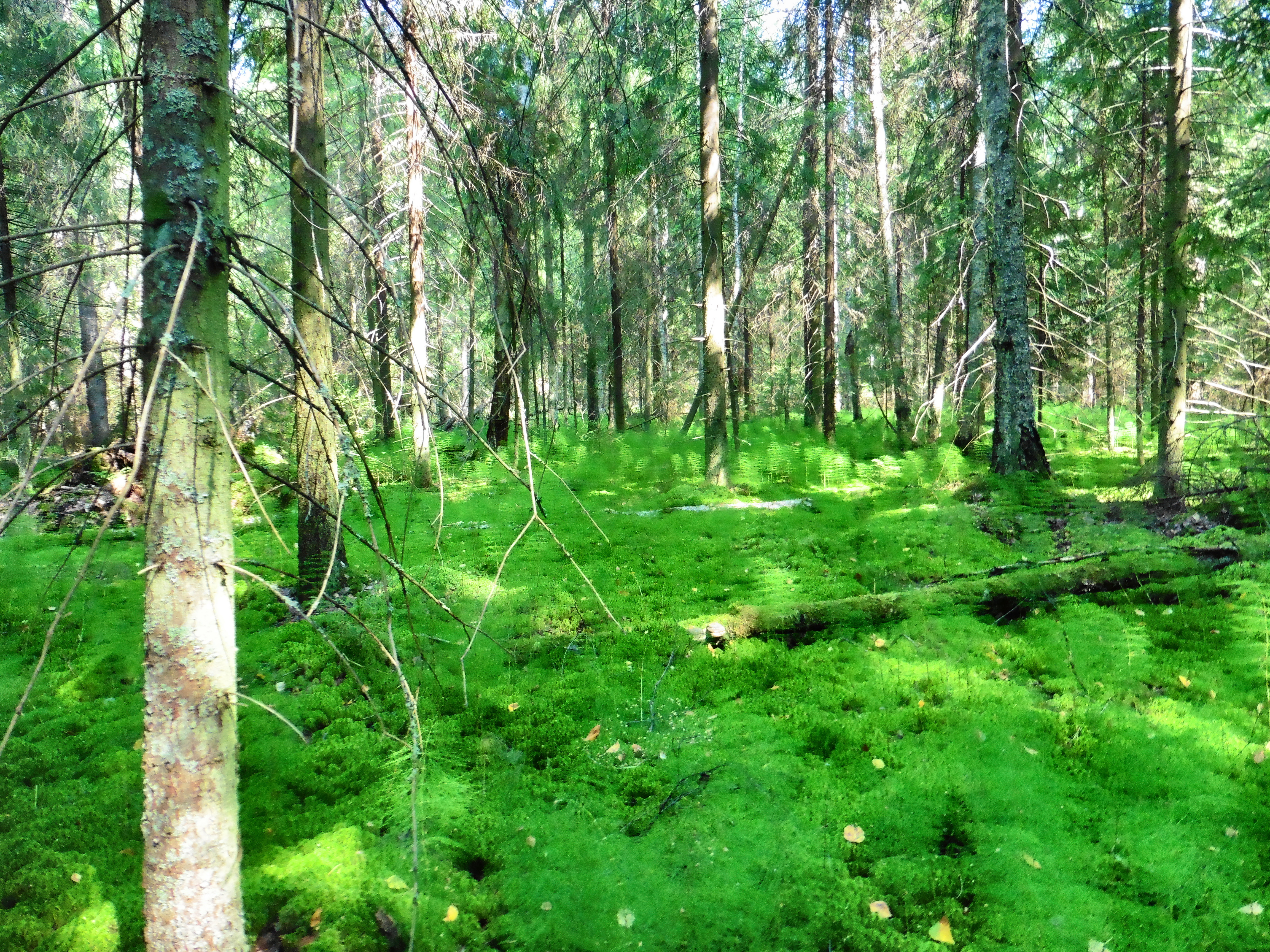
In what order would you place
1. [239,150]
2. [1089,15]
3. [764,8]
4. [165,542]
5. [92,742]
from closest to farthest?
[165,542] → [239,150] → [92,742] → [1089,15] → [764,8]

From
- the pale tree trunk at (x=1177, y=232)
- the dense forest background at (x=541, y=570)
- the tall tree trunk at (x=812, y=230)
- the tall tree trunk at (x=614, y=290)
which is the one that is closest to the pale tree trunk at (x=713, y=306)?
the dense forest background at (x=541, y=570)

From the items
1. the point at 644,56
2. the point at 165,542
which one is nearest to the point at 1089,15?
the point at 644,56

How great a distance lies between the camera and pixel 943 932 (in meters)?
2.18

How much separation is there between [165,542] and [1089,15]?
10442mm

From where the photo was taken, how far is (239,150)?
2686mm

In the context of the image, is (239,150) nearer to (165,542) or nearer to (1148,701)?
(165,542)

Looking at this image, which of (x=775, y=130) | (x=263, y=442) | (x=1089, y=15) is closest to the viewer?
(x=263, y=442)

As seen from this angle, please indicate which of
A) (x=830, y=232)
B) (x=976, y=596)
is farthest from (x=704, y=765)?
(x=830, y=232)

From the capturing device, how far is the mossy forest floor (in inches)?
88.0

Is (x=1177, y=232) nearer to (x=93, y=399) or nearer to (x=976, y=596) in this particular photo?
(x=976, y=596)

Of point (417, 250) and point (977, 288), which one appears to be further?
point (977, 288)

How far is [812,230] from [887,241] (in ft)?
7.61

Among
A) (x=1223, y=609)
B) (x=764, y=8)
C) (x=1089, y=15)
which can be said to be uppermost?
(x=764, y=8)

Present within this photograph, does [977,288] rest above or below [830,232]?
below
